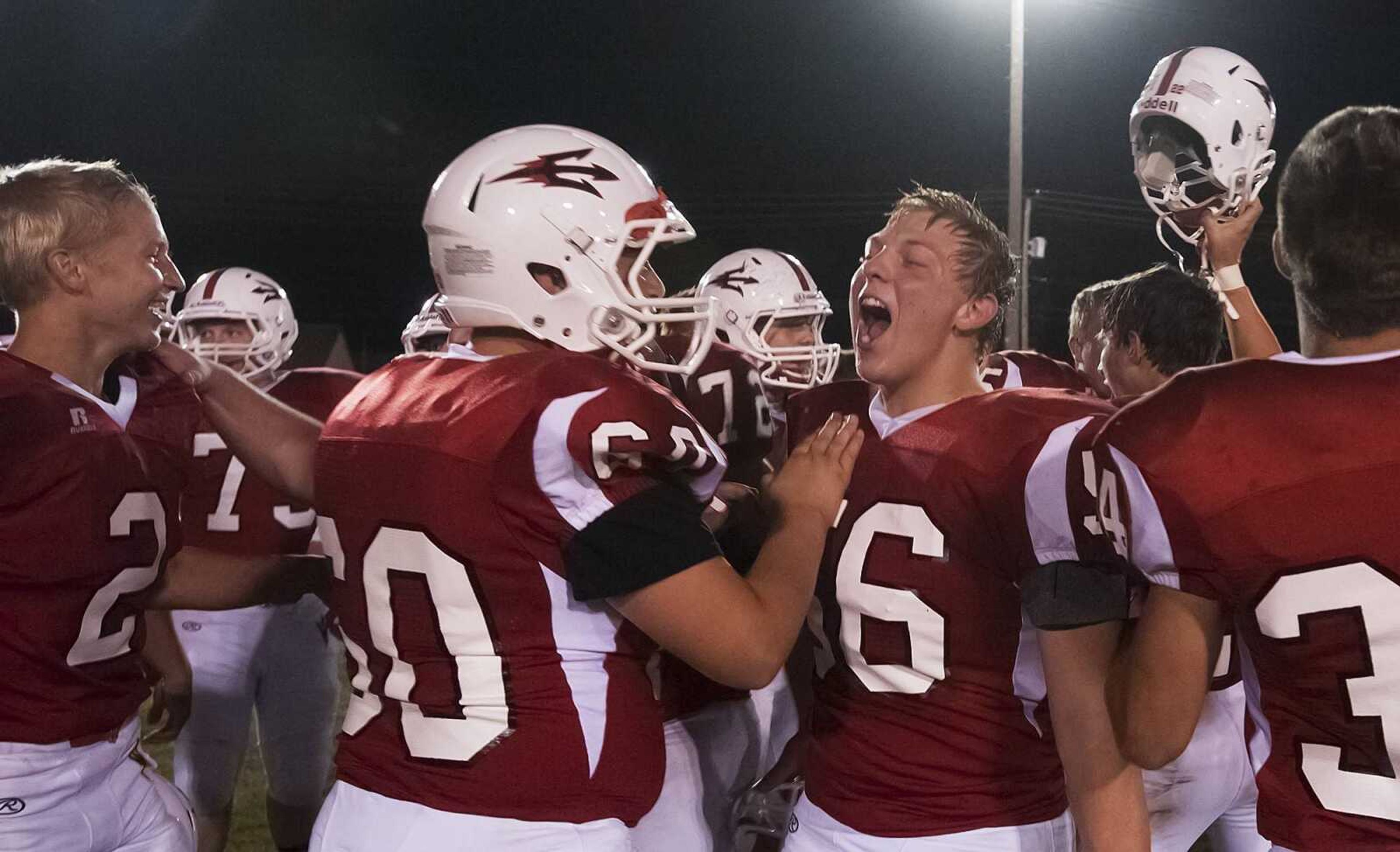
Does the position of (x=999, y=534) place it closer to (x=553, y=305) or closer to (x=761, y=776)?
(x=553, y=305)

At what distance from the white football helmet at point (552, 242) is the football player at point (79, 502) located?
0.88 m

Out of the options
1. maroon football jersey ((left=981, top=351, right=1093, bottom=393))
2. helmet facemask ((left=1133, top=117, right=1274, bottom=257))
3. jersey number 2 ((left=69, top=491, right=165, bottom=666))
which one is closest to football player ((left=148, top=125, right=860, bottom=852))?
jersey number 2 ((left=69, top=491, right=165, bottom=666))

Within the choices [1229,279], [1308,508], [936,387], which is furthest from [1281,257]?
[1229,279]

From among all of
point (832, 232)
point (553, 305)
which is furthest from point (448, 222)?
point (832, 232)

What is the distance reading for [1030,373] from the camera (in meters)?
4.31

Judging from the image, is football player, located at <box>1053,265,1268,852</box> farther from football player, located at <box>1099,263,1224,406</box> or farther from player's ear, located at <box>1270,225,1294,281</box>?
player's ear, located at <box>1270,225,1294,281</box>

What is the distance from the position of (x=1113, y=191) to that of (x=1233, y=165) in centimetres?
3247

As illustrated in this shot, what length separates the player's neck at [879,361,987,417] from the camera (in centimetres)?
293

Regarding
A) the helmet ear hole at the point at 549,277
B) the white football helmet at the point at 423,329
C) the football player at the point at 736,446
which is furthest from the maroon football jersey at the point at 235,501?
the helmet ear hole at the point at 549,277

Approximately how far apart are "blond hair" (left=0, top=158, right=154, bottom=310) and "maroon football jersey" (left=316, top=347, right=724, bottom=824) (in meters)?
0.96

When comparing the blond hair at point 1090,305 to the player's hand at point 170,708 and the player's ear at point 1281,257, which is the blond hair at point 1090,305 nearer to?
the player's ear at point 1281,257

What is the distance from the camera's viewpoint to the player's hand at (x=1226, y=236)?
3.11m

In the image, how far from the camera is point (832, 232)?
1194 inches

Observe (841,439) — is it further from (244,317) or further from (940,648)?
(244,317)
